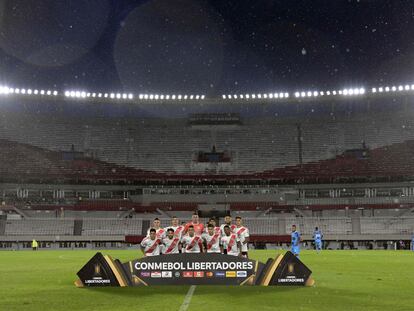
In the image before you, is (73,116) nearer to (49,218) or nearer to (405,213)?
(49,218)

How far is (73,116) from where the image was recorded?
69.8 metres

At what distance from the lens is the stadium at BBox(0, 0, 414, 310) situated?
183 feet

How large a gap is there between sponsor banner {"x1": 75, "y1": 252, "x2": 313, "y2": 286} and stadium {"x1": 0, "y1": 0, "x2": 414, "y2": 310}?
3766 cm

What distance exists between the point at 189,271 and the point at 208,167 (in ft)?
177

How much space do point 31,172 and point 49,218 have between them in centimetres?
848

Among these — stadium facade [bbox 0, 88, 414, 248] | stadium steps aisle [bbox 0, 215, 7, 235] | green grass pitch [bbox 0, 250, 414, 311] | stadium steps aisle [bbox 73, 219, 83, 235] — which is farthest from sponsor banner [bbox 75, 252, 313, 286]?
stadium steps aisle [bbox 0, 215, 7, 235]

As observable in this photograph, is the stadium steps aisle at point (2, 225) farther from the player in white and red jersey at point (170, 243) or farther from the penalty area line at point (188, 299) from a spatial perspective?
the penalty area line at point (188, 299)

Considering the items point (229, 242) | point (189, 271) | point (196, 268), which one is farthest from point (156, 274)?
point (229, 242)

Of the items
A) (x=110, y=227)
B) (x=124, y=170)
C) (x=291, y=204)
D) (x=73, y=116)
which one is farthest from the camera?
(x=73, y=116)

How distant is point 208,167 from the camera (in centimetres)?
6675

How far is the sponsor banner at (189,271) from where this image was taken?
12.7 meters

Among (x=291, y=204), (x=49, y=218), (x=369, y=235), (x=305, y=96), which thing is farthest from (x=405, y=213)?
(x=49, y=218)

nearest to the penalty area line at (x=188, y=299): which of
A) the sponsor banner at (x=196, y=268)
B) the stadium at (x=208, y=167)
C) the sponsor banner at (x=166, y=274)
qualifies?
the sponsor banner at (x=196, y=268)

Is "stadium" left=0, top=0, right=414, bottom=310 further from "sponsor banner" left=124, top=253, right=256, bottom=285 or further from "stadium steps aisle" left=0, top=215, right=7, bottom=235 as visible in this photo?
"sponsor banner" left=124, top=253, right=256, bottom=285
